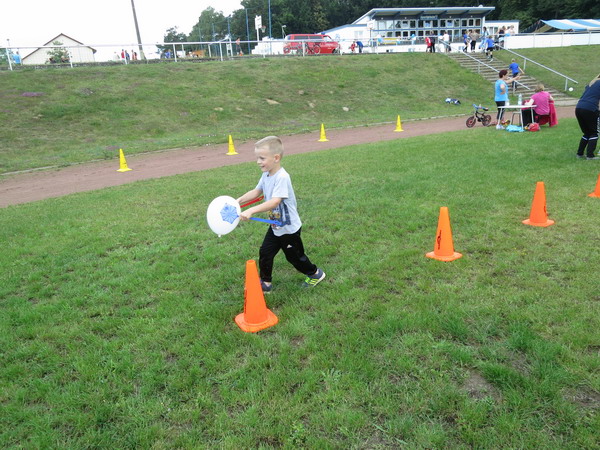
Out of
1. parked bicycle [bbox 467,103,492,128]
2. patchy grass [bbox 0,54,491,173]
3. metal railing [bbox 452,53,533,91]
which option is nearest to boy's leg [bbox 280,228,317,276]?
patchy grass [bbox 0,54,491,173]

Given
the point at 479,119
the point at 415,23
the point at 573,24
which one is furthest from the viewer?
the point at 415,23

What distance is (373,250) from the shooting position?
5258mm

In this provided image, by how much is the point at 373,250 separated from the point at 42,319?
3719 mm

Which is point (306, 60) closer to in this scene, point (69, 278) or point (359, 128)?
point (359, 128)

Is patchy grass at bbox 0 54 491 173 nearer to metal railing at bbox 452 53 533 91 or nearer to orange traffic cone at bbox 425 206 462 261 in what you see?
metal railing at bbox 452 53 533 91

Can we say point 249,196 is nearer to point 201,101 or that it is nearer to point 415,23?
point 201,101

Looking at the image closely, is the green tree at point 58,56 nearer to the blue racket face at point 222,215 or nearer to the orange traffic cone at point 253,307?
the blue racket face at point 222,215

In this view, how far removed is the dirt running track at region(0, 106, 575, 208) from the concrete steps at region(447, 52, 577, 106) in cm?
795

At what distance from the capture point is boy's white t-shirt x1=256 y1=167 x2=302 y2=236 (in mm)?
3896

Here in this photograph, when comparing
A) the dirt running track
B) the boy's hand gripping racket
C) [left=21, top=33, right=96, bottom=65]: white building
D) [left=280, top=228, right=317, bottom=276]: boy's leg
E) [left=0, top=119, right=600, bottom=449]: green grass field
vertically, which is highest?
[left=21, top=33, right=96, bottom=65]: white building

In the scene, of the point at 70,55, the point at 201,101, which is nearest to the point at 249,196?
the point at 201,101

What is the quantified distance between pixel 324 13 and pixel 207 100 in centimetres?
7934

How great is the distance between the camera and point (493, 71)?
1198 inches

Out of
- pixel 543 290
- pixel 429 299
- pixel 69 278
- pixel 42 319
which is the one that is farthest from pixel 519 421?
pixel 69 278
